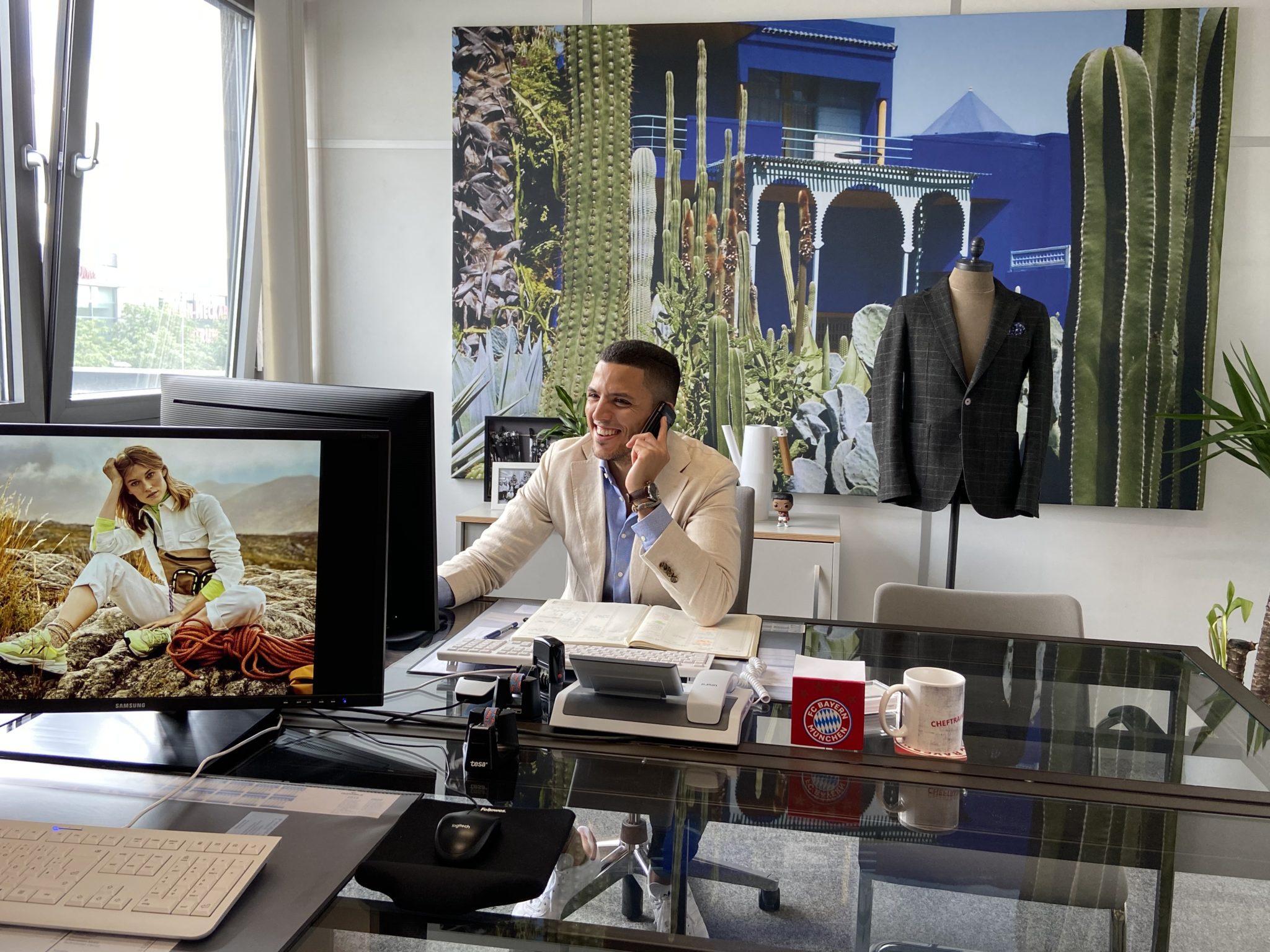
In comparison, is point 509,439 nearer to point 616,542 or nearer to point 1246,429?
point 616,542

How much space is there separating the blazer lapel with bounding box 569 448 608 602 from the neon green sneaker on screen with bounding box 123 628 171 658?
3.65 ft

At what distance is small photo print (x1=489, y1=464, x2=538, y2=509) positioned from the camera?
12.9 ft

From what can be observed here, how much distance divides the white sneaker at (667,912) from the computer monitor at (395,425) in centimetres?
74

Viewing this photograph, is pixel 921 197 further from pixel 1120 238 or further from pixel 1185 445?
pixel 1185 445

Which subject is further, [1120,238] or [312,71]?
[312,71]

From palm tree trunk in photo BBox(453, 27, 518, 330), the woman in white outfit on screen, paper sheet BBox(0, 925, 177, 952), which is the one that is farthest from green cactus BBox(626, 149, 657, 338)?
paper sheet BBox(0, 925, 177, 952)

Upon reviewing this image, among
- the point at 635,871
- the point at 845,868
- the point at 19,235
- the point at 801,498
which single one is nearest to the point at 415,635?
the point at 635,871

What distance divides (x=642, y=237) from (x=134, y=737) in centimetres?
303

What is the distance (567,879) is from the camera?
1.05 m

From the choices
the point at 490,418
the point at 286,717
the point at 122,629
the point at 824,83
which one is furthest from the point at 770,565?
the point at 122,629

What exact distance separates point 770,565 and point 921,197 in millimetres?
1574

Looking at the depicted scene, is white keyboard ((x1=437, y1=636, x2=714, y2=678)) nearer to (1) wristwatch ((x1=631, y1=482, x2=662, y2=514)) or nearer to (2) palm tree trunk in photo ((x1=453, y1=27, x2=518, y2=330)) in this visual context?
(1) wristwatch ((x1=631, y1=482, x2=662, y2=514))

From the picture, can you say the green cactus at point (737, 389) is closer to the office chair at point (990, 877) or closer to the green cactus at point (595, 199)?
the green cactus at point (595, 199)

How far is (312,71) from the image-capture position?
4297 mm
